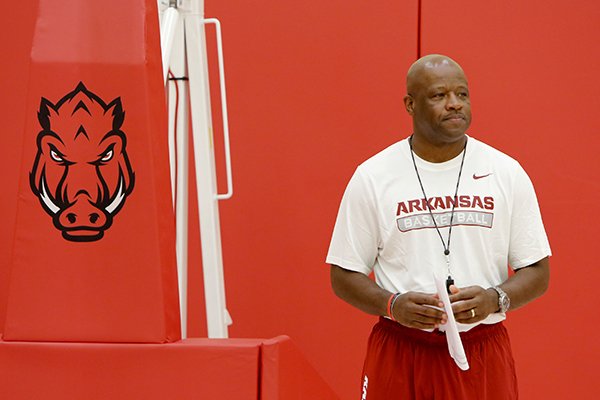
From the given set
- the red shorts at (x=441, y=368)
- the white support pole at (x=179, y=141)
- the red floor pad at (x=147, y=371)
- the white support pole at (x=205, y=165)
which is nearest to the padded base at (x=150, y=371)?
the red floor pad at (x=147, y=371)

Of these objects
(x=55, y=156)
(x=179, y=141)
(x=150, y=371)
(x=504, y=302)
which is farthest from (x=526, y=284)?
(x=179, y=141)

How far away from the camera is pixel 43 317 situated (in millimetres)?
2152

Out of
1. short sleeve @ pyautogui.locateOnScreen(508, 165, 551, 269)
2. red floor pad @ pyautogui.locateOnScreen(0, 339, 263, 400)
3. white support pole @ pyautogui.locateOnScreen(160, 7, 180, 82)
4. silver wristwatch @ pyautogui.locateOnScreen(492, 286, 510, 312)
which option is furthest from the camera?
white support pole @ pyautogui.locateOnScreen(160, 7, 180, 82)

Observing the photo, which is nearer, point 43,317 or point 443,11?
point 43,317

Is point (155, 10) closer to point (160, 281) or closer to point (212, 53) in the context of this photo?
point (160, 281)

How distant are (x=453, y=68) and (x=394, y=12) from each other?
4.70ft

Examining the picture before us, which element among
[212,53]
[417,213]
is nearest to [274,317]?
[212,53]

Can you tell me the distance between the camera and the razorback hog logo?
7.11ft

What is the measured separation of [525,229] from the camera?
238 centimetres

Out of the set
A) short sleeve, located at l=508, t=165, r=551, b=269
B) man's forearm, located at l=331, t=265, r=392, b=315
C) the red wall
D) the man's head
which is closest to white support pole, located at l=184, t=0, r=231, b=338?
the red wall

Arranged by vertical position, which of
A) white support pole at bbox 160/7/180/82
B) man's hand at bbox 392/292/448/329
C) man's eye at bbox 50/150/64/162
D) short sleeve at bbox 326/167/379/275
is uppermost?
white support pole at bbox 160/7/180/82

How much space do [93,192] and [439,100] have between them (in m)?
0.92

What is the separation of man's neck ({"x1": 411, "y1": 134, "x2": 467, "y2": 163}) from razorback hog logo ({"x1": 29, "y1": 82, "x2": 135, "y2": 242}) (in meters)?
0.79

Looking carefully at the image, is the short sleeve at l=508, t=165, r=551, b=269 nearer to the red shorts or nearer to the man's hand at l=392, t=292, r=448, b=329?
the red shorts
